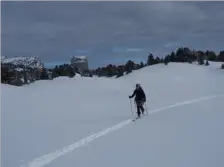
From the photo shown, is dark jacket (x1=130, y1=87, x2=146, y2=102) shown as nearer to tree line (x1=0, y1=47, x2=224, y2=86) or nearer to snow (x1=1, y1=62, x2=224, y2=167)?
snow (x1=1, y1=62, x2=224, y2=167)

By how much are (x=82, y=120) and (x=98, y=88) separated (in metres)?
17.7

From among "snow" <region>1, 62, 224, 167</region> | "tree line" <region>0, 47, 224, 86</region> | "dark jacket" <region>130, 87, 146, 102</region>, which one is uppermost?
"tree line" <region>0, 47, 224, 86</region>

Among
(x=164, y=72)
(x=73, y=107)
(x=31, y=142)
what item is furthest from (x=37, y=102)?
(x=164, y=72)

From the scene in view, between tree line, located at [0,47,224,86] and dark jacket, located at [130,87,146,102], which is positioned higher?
tree line, located at [0,47,224,86]

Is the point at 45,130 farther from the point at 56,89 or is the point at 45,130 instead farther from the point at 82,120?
the point at 56,89

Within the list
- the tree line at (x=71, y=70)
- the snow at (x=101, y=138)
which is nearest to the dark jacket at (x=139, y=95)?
the snow at (x=101, y=138)

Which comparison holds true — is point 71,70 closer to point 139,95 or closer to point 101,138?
point 139,95

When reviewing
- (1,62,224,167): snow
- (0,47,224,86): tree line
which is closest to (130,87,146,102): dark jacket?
(1,62,224,167): snow

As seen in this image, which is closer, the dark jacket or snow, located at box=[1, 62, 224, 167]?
snow, located at box=[1, 62, 224, 167]

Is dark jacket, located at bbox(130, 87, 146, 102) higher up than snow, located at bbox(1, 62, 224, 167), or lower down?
higher up

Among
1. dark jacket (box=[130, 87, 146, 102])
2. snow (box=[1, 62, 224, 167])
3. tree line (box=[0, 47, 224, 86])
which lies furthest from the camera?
tree line (box=[0, 47, 224, 86])

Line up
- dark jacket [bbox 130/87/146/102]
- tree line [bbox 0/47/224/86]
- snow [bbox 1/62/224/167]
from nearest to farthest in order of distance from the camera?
snow [bbox 1/62/224/167], dark jacket [bbox 130/87/146/102], tree line [bbox 0/47/224/86]

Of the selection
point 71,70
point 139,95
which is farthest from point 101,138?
point 71,70

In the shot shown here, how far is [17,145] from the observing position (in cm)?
1007
